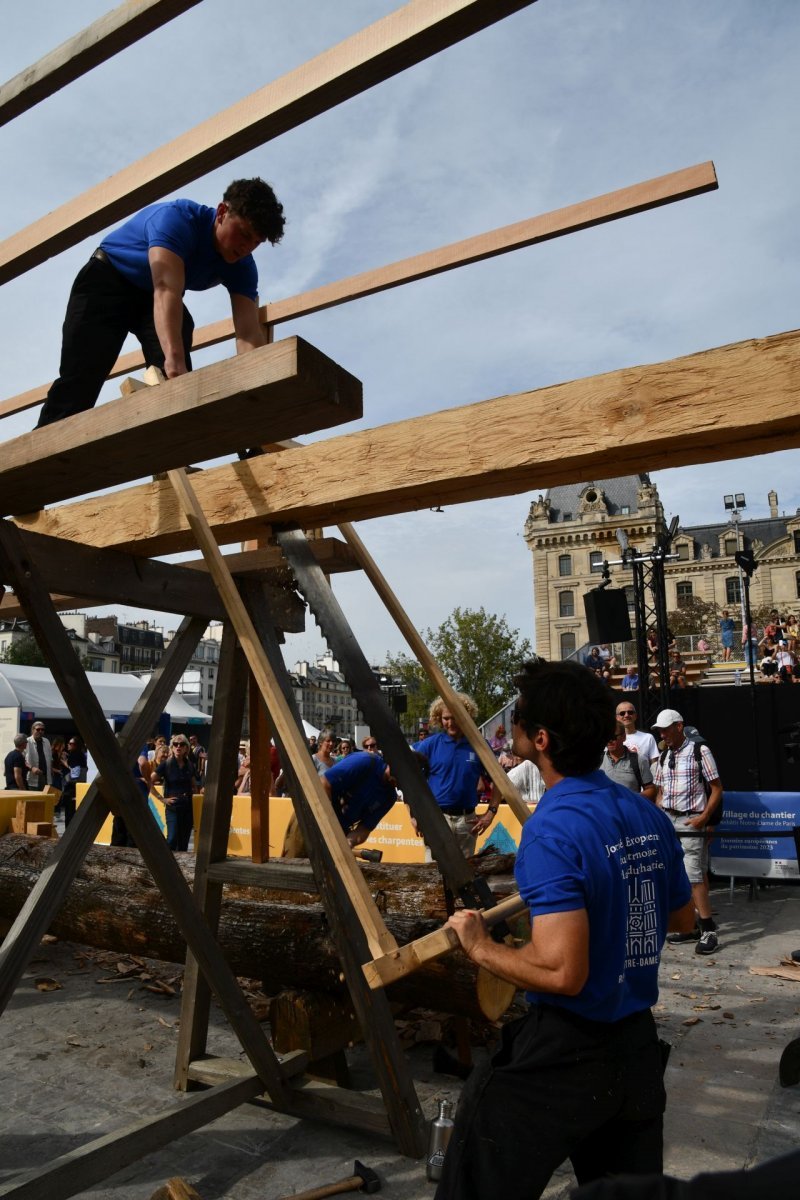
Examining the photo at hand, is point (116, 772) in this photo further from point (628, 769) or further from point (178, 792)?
point (178, 792)

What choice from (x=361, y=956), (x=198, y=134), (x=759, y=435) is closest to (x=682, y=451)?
(x=759, y=435)

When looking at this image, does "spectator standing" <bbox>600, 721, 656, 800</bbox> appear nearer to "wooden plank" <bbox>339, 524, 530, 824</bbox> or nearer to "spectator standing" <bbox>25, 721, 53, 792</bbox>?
"wooden plank" <bbox>339, 524, 530, 824</bbox>

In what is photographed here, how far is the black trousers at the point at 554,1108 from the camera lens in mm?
1818

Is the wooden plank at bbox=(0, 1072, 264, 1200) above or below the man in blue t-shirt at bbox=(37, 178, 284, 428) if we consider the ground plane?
below

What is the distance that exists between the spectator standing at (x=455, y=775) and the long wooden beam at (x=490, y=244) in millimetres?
3554

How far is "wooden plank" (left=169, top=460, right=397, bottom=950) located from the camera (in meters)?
2.66

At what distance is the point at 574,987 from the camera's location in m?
1.79

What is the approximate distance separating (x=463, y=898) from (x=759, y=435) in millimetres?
2001

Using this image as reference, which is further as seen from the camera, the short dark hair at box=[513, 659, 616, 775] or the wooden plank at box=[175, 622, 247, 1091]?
the wooden plank at box=[175, 622, 247, 1091]

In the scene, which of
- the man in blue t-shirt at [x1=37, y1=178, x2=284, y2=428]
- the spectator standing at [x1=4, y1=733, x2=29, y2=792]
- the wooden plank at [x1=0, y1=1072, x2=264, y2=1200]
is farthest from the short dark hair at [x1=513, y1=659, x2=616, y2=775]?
the spectator standing at [x1=4, y1=733, x2=29, y2=792]

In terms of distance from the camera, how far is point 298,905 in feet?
14.1

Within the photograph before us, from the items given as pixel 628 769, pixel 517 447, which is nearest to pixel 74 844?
pixel 517 447

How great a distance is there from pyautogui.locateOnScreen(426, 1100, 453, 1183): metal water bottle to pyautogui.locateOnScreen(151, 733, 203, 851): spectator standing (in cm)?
887

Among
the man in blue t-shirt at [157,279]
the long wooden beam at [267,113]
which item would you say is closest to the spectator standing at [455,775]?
the man in blue t-shirt at [157,279]
